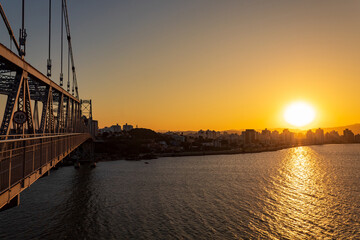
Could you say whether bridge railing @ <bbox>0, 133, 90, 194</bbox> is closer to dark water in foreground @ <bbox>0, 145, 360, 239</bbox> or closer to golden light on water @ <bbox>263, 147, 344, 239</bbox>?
dark water in foreground @ <bbox>0, 145, 360, 239</bbox>

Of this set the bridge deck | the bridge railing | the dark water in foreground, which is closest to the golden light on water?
the dark water in foreground

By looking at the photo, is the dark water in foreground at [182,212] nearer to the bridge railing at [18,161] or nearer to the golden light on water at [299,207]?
the golden light on water at [299,207]

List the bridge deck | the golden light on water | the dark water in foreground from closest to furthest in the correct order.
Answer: the bridge deck < the dark water in foreground < the golden light on water

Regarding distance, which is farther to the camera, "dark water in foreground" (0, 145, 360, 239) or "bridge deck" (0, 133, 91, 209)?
"dark water in foreground" (0, 145, 360, 239)

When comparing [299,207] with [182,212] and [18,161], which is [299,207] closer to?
[182,212]

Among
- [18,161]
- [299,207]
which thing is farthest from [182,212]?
[18,161]

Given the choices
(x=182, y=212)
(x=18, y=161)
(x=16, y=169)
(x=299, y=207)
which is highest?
(x=18, y=161)

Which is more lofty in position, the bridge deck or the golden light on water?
the bridge deck

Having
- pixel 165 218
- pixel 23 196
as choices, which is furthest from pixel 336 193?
pixel 23 196

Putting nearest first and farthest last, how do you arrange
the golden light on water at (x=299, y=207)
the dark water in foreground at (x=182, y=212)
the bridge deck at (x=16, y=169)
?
the bridge deck at (x=16, y=169) → the dark water in foreground at (x=182, y=212) → the golden light on water at (x=299, y=207)

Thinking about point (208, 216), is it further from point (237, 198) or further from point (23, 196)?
point (23, 196)

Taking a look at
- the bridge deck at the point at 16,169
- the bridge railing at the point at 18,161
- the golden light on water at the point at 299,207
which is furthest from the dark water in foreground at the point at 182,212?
the bridge deck at the point at 16,169
